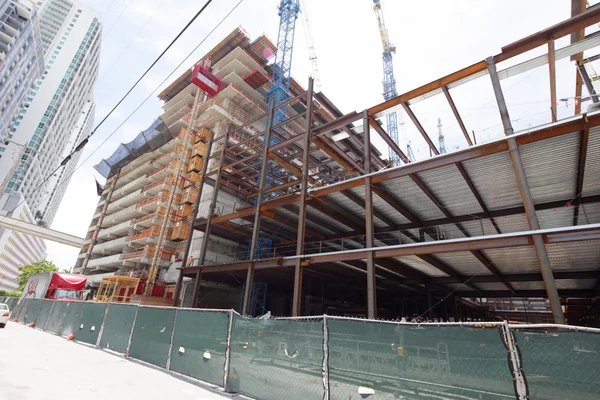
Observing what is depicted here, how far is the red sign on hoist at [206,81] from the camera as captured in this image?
133 feet

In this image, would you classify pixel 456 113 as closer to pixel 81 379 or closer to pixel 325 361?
pixel 325 361

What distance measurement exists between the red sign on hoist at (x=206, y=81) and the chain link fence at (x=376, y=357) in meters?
38.4

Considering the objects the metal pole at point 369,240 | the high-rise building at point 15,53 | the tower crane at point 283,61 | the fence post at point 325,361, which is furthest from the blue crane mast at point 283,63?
the high-rise building at point 15,53

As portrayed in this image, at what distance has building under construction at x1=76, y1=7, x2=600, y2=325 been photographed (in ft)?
40.6

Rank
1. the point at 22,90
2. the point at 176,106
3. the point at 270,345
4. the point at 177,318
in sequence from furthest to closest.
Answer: the point at 22,90
the point at 176,106
the point at 177,318
the point at 270,345

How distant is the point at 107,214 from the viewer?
56250 millimetres

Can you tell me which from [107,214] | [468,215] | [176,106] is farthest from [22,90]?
[468,215]

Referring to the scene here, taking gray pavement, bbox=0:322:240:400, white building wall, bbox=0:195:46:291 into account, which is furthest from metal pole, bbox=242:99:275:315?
white building wall, bbox=0:195:46:291

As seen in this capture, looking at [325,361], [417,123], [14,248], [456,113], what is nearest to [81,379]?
[325,361]

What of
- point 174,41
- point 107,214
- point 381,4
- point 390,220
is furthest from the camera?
point 381,4

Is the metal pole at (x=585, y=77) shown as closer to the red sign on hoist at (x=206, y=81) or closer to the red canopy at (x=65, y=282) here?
the red canopy at (x=65, y=282)

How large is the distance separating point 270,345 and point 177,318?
13.4 feet

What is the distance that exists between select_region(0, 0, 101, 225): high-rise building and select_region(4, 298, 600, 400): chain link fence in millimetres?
104034

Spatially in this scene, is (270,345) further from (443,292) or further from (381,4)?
(381,4)
